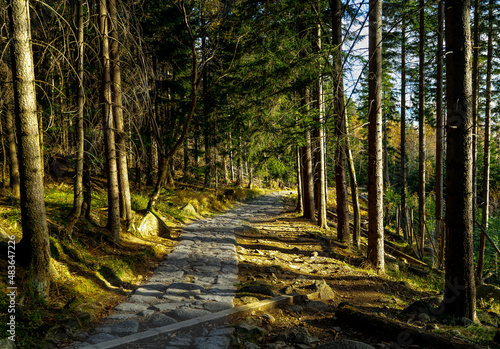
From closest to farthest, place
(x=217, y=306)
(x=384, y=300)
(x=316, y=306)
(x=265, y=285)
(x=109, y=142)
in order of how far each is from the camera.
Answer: (x=217, y=306), (x=316, y=306), (x=265, y=285), (x=384, y=300), (x=109, y=142)

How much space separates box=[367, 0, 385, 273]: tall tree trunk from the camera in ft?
25.0

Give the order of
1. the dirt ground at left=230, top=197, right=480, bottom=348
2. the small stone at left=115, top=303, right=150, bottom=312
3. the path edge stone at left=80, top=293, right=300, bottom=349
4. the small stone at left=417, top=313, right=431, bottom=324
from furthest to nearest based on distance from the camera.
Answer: the small stone at left=417, top=313, right=431, bottom=324 → the small stone at left=115, top=303, right=150, bottom=312 → the dirt ground at left=230, top=197, right=480, bottom=348 → the path edge stone at left=80, top=293, right=300, bottom=349

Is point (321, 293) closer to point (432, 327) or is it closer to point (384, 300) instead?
point (384, 300)

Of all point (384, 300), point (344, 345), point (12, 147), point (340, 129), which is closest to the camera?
point (344, 345)

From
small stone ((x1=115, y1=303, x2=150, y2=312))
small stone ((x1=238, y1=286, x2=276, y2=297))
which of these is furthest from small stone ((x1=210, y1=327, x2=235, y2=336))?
small stone ((x1=238, y1=286, x2=276, y2=297))

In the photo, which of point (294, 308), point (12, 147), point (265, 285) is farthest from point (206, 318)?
point (12, 147)

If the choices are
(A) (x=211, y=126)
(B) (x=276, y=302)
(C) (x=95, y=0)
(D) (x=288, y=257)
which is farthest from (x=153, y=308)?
(A) (x=211, y=126)

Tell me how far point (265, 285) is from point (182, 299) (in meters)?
1.57

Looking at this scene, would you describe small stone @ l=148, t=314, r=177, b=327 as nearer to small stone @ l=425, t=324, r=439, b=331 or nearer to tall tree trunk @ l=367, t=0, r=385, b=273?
small stone @ l=425, t=324, r=439, b=331

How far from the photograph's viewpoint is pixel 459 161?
4.59 m

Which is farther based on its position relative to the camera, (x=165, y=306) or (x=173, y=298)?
(x=173, y=298)

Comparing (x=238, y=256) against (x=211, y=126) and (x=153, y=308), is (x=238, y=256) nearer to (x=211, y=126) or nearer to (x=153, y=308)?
(x=153, y=308)

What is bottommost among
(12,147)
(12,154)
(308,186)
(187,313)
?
(187,313)

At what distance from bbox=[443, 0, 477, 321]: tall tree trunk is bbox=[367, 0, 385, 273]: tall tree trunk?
2.90 m
